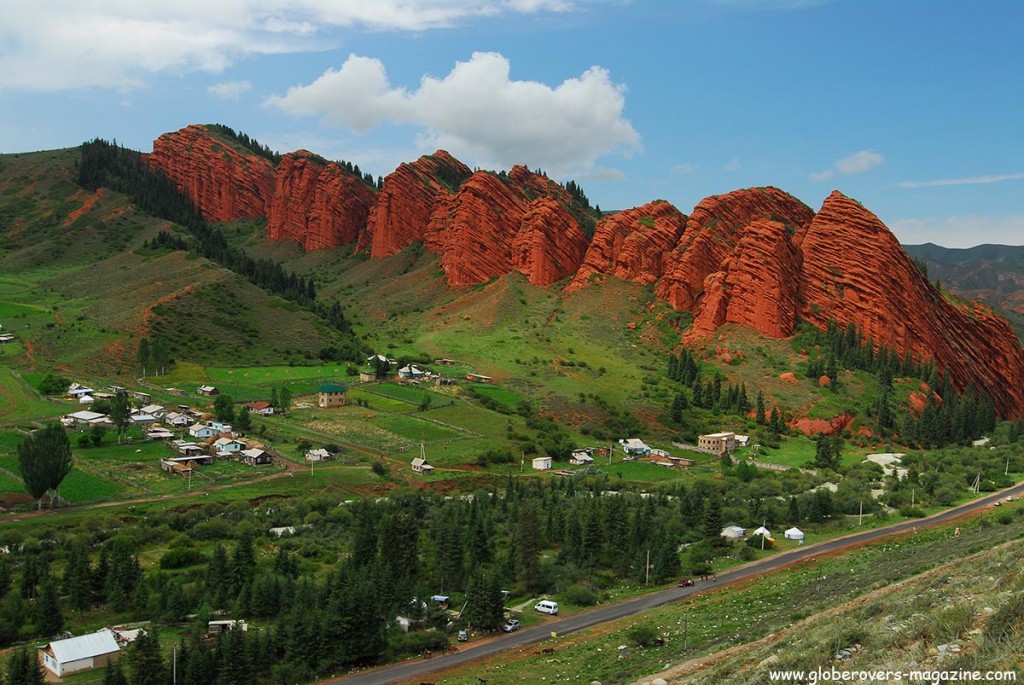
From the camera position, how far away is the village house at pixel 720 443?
89938 millimetres

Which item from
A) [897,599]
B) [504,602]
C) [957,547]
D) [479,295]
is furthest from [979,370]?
[897,599]

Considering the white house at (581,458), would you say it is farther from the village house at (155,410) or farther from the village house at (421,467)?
the village house at (155,410)

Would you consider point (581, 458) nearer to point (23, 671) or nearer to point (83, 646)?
point (83, 646)

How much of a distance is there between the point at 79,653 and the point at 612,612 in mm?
25370

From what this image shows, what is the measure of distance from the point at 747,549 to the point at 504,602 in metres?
18.5

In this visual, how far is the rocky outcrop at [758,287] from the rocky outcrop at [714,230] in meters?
7.99

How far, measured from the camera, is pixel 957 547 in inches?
1545

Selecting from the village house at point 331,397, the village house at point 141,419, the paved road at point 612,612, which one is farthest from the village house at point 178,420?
the paved road at point 612,612

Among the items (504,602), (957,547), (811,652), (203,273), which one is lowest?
(504,602)

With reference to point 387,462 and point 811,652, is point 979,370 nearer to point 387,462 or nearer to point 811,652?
point 387,462

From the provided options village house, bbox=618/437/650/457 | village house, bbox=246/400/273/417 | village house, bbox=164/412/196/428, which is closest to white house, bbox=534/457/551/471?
village house, bbox=618/437/650/457

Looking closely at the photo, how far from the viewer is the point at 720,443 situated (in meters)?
90.2

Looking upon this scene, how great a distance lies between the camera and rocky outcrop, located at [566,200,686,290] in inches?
5674

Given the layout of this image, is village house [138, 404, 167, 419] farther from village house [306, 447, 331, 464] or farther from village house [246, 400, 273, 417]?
village house [306, 447, 331, 464]
